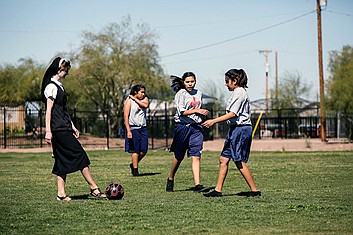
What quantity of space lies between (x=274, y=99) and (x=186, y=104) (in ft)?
192

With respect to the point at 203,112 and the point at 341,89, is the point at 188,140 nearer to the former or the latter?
the point at 203,112

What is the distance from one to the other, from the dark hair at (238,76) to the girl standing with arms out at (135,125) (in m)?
5.25

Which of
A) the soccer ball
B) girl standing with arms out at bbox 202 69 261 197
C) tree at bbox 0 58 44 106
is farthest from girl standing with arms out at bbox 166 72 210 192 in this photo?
tree at bbox 0 58 44 106

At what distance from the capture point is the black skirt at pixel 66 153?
984 cm

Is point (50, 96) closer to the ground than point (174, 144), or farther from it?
farther from it

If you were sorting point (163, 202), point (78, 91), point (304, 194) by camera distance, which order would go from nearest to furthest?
point (163, 202), point (304, 194), point (78, 91)

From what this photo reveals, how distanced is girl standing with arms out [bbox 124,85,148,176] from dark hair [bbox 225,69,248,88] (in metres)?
5.25

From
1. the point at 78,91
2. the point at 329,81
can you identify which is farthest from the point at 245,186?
the point at 329,81

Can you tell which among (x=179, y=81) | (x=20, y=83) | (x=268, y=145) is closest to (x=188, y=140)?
(x=179, y=81)

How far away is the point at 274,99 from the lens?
6912cm

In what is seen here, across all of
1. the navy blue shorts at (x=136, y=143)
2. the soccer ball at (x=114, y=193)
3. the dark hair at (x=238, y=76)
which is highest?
the dark hair at (x=238, y=76)

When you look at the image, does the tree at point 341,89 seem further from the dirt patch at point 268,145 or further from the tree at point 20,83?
the tree at point 20,83

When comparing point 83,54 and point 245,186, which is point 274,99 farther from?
point 245,186

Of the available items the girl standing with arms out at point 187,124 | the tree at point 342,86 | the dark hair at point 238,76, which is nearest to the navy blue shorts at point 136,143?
the girl standing with arms out at point 187,124
